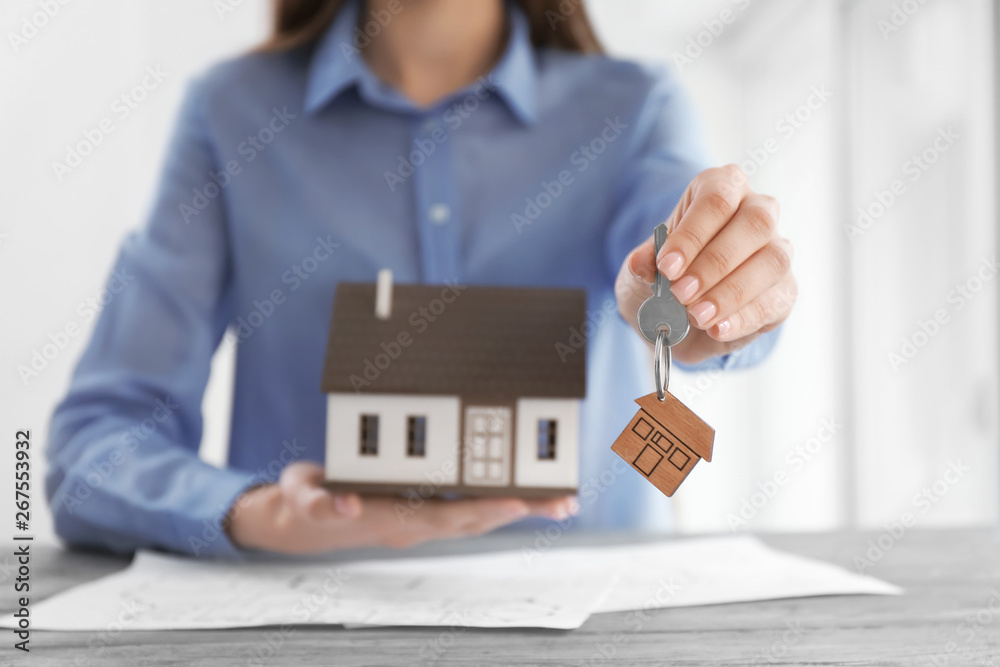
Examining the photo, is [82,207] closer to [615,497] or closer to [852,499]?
[615,497]

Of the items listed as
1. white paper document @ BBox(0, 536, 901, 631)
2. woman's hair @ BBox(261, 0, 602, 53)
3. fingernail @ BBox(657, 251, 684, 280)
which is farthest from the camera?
woman's hair @ BBox(261, 0, 602, 53)

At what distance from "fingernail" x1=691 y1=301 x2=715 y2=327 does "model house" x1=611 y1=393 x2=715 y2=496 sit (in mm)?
62

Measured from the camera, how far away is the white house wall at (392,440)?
31.4 inches

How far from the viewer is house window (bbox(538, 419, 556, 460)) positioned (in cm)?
81

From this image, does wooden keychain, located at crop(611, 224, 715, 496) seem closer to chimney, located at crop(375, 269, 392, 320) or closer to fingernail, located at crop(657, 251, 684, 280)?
fingernail, located at crop(657, 251, 684, 280)

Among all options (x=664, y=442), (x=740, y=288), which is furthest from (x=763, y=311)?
(x=664, y=442)

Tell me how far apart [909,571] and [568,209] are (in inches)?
25.9

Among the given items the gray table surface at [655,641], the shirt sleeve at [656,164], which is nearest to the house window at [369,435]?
the gray table surface at [655,641]

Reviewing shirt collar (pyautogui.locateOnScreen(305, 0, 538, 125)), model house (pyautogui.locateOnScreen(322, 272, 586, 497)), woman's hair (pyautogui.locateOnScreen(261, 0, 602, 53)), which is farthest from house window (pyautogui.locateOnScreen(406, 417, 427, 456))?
woman's hair (pyautogui.locateOnScreen(261, 0, 602, 53))

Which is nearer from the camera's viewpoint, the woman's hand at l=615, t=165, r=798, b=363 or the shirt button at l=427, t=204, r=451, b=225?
the woman's hand at l=615, t=165, r=798, b=363

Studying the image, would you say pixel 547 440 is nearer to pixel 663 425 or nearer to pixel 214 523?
pixel 663 425

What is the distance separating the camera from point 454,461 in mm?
794

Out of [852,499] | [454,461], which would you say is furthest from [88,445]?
[852,499]

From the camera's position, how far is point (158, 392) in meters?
1.11
